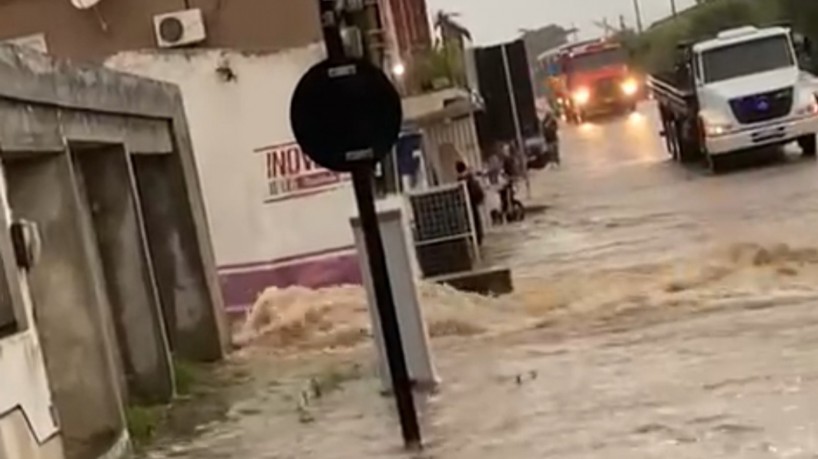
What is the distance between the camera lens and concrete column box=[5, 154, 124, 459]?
11.9 metres

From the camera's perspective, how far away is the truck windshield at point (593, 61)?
6681 cm

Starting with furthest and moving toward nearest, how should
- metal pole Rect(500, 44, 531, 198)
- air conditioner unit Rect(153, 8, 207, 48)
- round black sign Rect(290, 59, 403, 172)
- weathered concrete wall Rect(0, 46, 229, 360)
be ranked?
1. metal pole Rect(500, 44, 531, 198)
2. air conditioner unit Rect(153, 8, 207, 48)
3. weathered concrete wall Rect(0, 46, 229, 360)
4. round black sign Rect(290, 59, 403, 172)

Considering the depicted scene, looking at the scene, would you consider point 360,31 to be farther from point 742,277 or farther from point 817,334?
point 742,277

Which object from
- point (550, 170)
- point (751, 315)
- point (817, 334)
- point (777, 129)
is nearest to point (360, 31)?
point (817, 334)

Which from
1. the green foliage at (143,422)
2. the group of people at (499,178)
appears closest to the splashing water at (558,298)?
the green foliage at (143,422)

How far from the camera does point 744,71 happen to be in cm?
3678

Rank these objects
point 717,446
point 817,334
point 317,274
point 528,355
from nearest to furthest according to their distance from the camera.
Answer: point 717,446 < point 817,334 < point 528,355 < point 317,274

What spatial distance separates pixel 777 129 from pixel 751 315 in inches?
846

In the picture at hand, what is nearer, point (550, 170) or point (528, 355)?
point (528, 355)

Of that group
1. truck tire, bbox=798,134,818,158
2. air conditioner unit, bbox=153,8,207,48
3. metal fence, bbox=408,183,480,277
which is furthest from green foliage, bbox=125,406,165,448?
truck tire, bbox=798,134,818,158

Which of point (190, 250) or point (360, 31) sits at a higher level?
point (360, 31)

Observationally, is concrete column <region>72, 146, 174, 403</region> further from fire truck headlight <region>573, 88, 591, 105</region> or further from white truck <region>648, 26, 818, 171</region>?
fire truck headlight <region>573, 88, 591, 105</region>

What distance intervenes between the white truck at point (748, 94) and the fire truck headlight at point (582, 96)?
29.6 metres

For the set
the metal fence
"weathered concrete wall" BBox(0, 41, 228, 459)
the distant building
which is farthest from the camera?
the distant building
